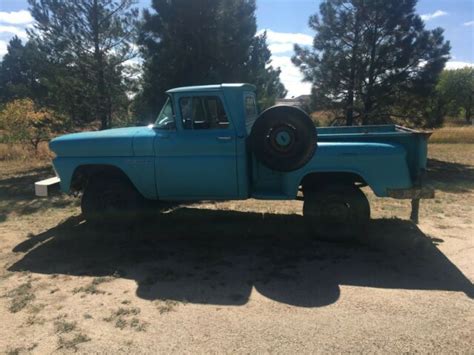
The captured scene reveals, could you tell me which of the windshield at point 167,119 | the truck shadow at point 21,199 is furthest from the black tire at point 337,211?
the truck shadow at point 21,199

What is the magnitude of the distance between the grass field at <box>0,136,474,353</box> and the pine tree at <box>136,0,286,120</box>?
Answer: 5.74 meters

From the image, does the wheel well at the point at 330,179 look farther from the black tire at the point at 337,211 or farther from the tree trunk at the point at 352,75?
the tree trunk at the point at 352,75

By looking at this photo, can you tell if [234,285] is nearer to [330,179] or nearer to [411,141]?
[330,179]

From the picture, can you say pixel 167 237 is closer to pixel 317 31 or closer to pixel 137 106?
pixel 137 106

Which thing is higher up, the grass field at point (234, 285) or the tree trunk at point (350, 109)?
the tree trunk at point (350, 109)

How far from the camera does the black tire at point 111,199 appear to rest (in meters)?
5.71

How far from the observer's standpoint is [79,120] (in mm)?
12664

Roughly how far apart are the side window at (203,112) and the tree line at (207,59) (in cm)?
649

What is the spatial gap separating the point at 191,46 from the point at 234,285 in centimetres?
904

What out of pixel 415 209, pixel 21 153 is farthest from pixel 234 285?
pixel 21 153

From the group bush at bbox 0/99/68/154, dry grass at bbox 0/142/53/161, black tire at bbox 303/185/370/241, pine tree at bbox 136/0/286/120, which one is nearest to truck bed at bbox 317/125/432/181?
black tire at bbox 303/185/370/241

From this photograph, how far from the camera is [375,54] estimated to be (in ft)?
42.9

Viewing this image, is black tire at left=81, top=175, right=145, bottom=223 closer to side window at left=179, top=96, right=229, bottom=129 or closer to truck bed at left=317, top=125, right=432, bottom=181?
side window at left=179, top=96, right=229, bottom=129

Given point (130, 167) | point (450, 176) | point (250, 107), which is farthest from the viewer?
point (450, 176)
